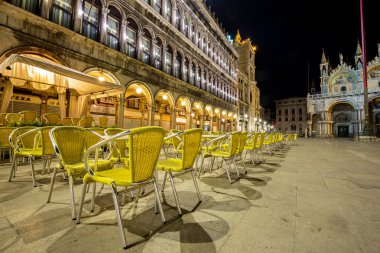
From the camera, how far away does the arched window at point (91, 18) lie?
32.5ft

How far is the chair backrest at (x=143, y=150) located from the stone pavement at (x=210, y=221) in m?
0.60

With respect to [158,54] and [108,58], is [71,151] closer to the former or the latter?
[108,58]

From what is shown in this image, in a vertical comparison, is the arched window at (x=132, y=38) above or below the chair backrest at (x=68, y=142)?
above

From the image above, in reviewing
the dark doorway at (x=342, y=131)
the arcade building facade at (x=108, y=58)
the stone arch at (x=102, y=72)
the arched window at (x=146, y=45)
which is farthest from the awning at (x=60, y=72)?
the dark doorway at (x=342, y=131)

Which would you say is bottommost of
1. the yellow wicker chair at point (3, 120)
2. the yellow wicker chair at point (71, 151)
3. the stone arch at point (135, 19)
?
the yellow wicker chair at point (71, 151)

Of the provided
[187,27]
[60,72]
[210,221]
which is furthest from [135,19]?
[210,221]

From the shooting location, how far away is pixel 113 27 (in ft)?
38.0

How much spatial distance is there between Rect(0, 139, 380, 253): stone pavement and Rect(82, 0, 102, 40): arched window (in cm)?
952

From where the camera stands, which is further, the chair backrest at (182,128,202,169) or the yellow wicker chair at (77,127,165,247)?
the chair backrest at (182,128,202,169)

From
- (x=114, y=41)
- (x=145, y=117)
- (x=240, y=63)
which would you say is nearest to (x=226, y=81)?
(x=240, y=63)

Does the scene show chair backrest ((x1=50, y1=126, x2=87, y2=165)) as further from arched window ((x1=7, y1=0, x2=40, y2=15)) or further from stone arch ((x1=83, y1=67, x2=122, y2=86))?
arched window ((x1=7, y1=0, x2=40, y2=15))

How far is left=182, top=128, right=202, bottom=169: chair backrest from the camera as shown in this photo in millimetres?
2350

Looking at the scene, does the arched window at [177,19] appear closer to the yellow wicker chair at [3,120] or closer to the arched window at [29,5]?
the arched window at [29,5]

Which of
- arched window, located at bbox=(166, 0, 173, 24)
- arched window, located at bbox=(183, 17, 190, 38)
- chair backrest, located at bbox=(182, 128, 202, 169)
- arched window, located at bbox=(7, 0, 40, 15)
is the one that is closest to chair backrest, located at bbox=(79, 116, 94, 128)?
arched window, located at bbox=(7, 0, 40, 15)
